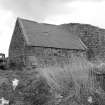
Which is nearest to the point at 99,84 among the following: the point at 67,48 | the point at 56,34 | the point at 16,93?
the point at 16,93

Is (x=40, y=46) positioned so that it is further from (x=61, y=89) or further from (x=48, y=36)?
(x=61, y=89)

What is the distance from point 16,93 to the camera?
9.10 meters

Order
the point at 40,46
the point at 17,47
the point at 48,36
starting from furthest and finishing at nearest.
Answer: the point at 48,36, the point at 17,47, the point at 40,46

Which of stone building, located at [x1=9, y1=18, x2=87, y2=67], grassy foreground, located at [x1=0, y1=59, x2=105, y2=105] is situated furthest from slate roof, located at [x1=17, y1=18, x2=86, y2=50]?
grassy foreground, located at [x1=0, y1=59, x2=105, y2=105]

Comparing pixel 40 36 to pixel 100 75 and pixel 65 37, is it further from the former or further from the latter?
pixel 100 75

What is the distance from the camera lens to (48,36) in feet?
67.1

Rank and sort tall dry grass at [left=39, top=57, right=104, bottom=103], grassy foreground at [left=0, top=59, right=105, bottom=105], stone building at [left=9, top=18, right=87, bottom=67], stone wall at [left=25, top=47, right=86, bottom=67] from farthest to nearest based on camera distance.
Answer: stone building at [left=9, top=18, right=87, bottom=67]
stone wall at [left=25, top=47, right=86, bottom=67]
tall dry grass at [left=39, top=57, right=104, bottom=103]
grassy foreground at [left=0, top=59, right=105, bottom=105]

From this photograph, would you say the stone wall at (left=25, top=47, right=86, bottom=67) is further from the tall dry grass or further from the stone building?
the tall dry grass

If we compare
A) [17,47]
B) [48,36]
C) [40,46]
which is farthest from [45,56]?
[17,47]

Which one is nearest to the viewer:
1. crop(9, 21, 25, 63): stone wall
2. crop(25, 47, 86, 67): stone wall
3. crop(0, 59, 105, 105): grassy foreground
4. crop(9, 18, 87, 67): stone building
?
crop(0, 59, 105, 105): grassy foreground

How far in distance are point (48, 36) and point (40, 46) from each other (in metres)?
2.97

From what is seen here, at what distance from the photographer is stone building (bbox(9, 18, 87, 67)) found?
57.7ft

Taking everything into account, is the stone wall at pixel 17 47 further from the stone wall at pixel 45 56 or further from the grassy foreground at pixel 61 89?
the grassy foreground at pixel 61 89

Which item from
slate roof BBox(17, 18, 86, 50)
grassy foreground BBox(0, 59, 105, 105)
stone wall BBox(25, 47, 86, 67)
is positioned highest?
slate roof BBox(17, 18, 86, 50)
